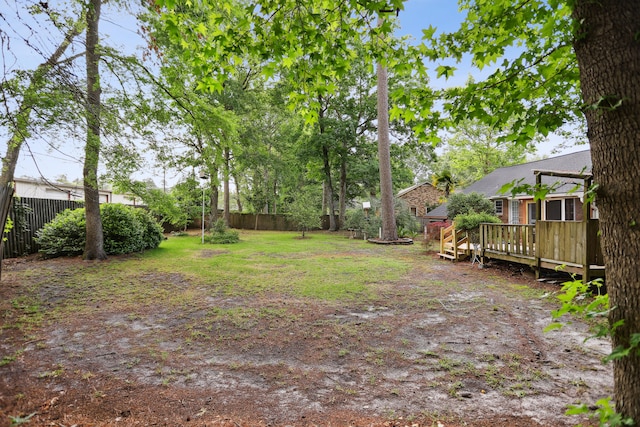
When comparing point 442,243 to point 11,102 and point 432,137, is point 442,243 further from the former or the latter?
point 11,102

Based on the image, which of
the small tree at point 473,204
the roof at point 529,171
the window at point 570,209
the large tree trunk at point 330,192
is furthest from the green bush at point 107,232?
the window at point 570,209

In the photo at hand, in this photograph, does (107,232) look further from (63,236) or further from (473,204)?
(473,204)

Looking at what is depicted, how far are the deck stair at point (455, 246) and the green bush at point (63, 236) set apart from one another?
11.6 meters

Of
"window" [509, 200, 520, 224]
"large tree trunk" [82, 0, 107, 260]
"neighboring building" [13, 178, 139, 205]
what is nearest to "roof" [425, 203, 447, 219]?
"window" [509, 200, 520, 224]

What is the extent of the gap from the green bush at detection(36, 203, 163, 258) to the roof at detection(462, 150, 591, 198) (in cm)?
1388

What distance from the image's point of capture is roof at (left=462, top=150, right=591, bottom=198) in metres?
14.9

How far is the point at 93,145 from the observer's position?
5281 mm

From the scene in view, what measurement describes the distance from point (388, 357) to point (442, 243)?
891 cm

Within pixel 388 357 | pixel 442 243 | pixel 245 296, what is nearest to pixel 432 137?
pixel 388 357

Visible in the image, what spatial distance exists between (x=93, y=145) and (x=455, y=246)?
998 cm

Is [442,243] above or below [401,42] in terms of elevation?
below

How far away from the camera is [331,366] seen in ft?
10.7

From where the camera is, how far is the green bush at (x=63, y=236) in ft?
30.5

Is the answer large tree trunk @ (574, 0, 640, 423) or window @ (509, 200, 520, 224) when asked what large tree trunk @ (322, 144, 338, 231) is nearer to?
window @ (509, 200, 520, 224)
